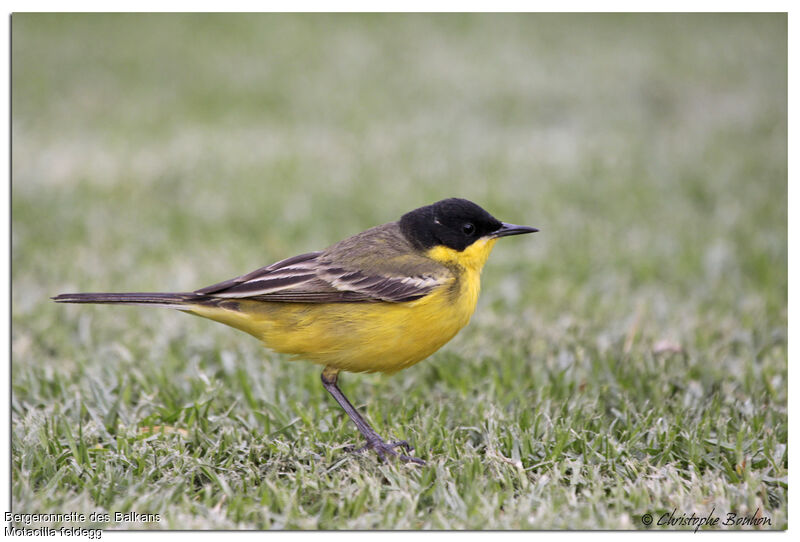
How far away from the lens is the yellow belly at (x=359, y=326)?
4250mm

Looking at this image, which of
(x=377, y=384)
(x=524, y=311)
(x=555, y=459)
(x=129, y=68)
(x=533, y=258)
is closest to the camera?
(x=555, y=459)

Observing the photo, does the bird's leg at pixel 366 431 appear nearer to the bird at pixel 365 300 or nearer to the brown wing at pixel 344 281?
the bird at pixel 365 300

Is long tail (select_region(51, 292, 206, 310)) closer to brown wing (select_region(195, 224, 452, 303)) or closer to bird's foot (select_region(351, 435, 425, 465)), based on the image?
brown wing (select_region(195, 224, 452, 303))

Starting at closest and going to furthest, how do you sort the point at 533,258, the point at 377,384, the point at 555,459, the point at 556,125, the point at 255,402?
the point at 555,459, the point at 255,402, the point at 377,384, the point at 533,258, the point at 556,125

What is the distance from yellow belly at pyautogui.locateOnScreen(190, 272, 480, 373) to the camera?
13.9 ft

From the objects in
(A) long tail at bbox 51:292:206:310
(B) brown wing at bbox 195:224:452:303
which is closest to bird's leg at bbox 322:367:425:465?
(B) brown wing at bbox 195:224:452:303

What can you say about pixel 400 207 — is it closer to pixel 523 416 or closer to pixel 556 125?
pixel 556 125

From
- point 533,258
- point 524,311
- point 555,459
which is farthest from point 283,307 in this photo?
point 533,258

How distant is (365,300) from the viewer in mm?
4355

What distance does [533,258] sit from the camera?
763cm

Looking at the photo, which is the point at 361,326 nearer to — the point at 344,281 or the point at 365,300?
the point at 365,300

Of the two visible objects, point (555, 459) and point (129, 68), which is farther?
point (129, 68)

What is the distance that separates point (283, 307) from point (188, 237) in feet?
12.8

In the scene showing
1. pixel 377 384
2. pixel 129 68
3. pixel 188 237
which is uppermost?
pixel 129 68
